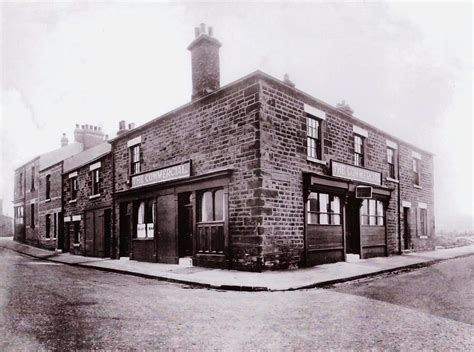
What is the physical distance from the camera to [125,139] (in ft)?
54.1

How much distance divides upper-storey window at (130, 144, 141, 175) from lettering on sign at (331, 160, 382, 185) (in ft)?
25.1

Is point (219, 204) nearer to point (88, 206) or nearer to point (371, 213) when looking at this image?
point (371, 213)

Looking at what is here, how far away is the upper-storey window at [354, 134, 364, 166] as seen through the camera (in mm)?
14637

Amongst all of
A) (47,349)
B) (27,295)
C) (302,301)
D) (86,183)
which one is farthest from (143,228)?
(47,349)

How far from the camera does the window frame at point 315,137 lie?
12461 mm

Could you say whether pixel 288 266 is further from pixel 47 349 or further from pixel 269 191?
pixel 47 349

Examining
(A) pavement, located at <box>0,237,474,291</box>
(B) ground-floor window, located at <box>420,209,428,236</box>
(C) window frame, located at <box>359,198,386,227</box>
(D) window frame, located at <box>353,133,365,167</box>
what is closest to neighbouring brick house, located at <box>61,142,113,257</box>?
(A) pavement, located at <box>0,237,474,291</box>

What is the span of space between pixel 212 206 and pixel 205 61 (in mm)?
4717

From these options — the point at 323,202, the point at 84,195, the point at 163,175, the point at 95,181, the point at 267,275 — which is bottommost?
the point at 267,275

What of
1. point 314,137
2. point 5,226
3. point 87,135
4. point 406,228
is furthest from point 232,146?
point 5,226

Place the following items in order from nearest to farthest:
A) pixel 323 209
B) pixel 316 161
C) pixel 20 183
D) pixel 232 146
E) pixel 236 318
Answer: pixel 236 318, pixel 232 146, pixel 316 161, pixel 323 209, pixel 20 183

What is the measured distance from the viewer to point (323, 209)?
41.4ft

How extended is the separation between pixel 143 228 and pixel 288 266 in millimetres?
6453

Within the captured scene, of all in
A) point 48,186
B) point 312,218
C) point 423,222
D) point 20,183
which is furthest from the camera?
point 20,183
